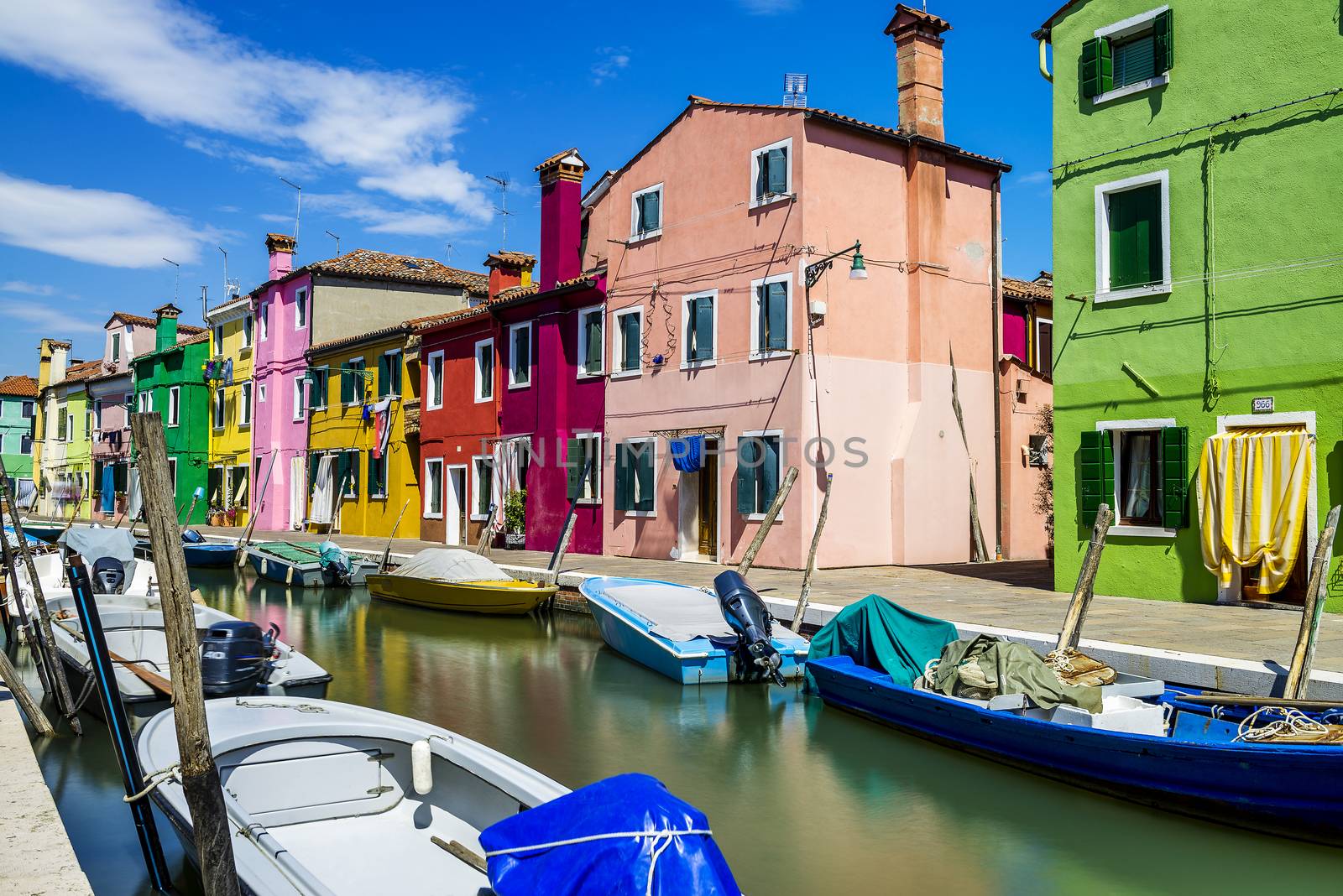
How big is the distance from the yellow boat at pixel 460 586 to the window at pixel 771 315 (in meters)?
5.84

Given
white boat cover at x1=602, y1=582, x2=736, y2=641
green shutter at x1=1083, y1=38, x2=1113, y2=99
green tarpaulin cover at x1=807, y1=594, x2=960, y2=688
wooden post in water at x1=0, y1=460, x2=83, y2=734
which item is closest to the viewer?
wooden post in water at x1=0, y1=460, x2=83, y2=734

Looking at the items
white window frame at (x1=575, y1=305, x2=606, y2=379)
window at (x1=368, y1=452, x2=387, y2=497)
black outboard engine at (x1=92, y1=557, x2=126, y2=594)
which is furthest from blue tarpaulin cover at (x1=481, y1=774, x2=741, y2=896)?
window at (x1=368, y1=452, x2=387, y2=497)

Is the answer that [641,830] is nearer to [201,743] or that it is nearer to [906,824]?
[201,743]

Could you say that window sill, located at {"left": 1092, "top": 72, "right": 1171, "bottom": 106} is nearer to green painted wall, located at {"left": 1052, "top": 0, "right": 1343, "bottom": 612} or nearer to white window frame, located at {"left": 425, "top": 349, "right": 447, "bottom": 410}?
green painted wall, located at {"left": 1052, "top": 0, "right": 1343, "bottom": 612}

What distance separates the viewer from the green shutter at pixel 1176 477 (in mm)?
14391

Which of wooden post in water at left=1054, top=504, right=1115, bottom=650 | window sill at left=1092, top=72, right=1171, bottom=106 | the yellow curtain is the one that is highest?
window sill at left=1092, top=72, right=1171, bottom=106

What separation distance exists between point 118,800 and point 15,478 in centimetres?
5984

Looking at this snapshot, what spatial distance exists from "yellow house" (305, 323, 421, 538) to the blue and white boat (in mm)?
14635

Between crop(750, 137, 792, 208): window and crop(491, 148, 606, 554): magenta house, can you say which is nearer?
crop(750, 137, 792, 208): window

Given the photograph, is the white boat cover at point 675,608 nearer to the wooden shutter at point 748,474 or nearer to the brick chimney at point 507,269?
the wooden shutter at point 748,474


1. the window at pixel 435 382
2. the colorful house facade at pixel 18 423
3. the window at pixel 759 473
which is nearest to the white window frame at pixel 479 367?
the window at pixel 435 382

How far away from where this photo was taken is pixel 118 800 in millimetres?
8102

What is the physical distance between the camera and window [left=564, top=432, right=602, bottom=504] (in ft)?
78.6

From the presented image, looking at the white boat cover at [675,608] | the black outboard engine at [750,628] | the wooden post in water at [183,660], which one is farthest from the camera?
the white boat cover at [675,608]
